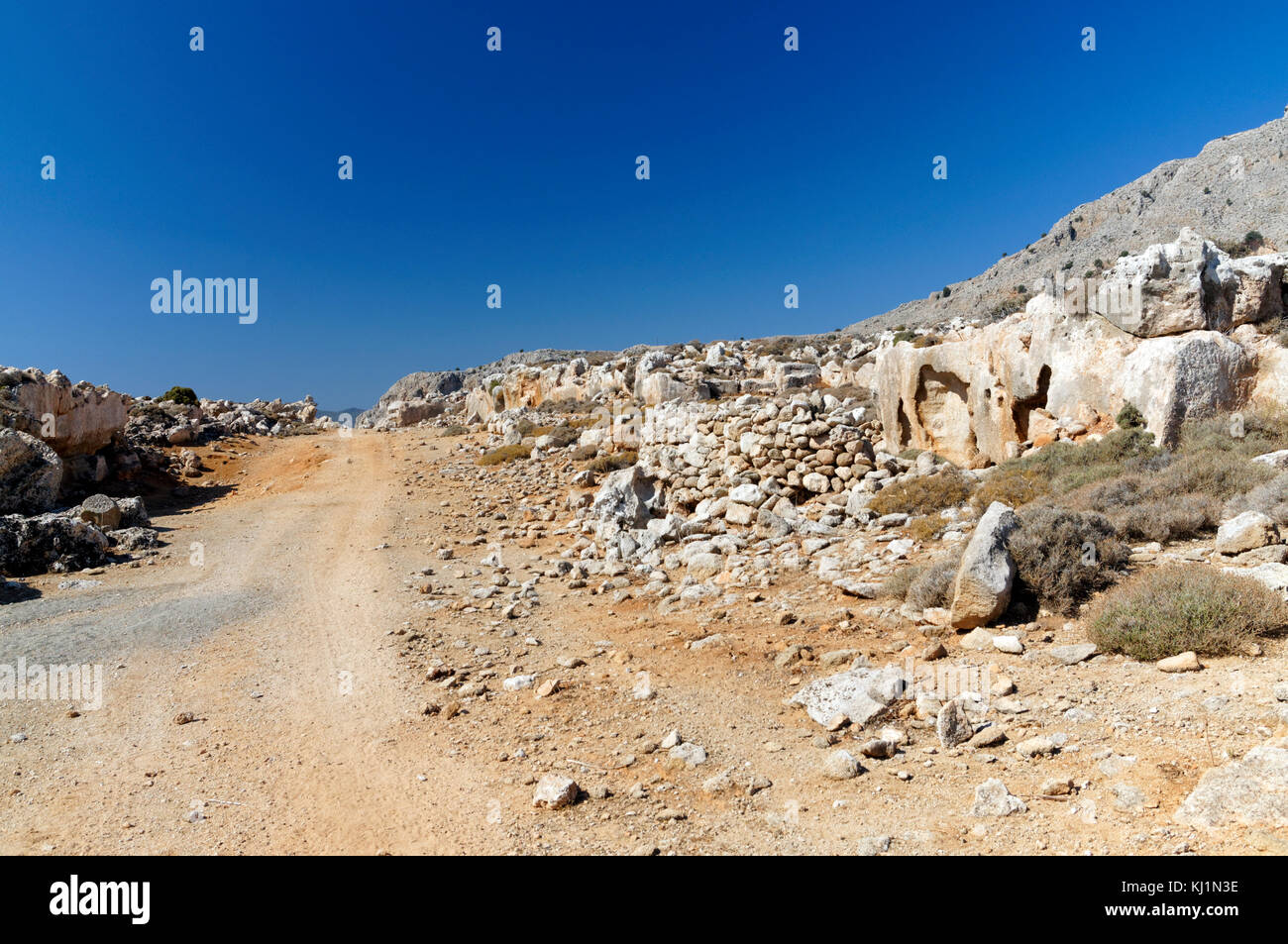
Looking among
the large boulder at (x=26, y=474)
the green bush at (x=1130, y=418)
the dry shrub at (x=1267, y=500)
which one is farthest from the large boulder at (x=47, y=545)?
the green bush at (x=1130, y=418)

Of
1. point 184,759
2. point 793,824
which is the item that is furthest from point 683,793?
point 184,759

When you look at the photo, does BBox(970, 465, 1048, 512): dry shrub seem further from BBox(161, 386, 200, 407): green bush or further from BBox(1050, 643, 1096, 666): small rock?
BBox(161, 386, 200, 407): green bush

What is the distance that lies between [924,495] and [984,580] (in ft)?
12.3

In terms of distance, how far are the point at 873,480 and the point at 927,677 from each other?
5.69m

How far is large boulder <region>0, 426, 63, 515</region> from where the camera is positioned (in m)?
13.0

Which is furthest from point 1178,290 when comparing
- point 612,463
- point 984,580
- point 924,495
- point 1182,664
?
point 612,463

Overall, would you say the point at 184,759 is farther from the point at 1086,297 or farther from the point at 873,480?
the point at 1086,297

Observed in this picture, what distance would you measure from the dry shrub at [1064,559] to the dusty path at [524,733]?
0.49m

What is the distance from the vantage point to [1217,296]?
8.26 meters

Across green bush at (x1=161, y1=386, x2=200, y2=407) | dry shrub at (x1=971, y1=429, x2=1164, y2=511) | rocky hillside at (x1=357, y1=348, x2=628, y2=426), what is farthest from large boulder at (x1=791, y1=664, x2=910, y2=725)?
rocky hillside at (x1=357, y1=348, x2=628, y2=426)

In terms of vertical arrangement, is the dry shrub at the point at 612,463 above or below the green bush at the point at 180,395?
below

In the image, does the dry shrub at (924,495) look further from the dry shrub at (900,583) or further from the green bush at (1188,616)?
the green bush at (1188,616)

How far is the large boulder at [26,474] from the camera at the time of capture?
1295cm

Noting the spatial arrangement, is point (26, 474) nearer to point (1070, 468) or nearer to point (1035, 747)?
point (1035, 747)
